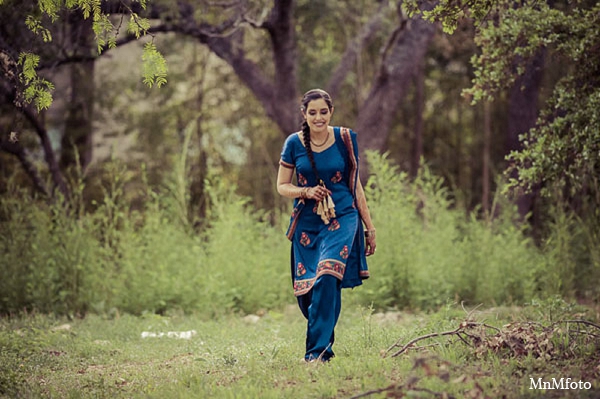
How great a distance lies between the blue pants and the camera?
5371 mm

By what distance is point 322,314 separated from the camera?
17.7 ft

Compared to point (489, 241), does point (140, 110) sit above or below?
above

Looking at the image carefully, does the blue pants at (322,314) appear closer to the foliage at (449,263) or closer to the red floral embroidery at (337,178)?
the red floral embroidery at (337,178)

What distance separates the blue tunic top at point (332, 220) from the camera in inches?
218

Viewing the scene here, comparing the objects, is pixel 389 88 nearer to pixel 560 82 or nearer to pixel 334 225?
pixel 560 82

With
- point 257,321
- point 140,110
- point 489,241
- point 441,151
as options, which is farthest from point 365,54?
point 257,321

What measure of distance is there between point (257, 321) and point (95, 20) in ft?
15.0

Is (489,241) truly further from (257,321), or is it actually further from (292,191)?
(292,191)

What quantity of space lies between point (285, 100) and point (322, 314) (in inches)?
338

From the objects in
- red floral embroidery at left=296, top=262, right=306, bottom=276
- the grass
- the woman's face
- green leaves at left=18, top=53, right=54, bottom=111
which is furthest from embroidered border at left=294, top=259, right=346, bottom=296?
green leaves at left=18, top=53, right=54, bottom=111

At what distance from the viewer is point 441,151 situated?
2442 cm

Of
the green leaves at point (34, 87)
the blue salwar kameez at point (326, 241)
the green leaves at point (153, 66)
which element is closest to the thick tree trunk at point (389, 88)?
the blue salwar kameez at point (326, 241)

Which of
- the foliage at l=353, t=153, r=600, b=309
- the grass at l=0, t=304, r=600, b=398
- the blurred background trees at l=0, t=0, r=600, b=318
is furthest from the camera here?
the foliage at l=353, t=153, r=600, b=309

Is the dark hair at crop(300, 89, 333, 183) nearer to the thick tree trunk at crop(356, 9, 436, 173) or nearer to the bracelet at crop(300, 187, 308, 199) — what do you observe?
the bracelet at crop(300, 187, 308, 199)
